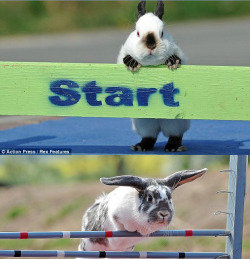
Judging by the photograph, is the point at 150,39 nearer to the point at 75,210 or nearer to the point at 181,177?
the point at 181,177

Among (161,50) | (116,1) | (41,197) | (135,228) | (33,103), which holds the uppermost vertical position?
(116,1)

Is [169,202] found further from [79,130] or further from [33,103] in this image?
[79,130]

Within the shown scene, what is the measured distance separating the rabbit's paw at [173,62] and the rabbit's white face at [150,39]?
1.7 inches

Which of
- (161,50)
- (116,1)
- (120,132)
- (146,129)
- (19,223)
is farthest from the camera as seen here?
(116,1)

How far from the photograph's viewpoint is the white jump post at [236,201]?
3.78 metres

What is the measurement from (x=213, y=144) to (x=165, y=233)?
0.53 meters

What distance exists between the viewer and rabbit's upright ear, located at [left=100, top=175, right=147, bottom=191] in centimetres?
339

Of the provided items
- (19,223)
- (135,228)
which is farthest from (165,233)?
(19,223)

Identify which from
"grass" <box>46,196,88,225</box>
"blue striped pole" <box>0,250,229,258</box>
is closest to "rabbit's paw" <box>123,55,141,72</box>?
"blue striped pole" <box>0,250,229,258</box>

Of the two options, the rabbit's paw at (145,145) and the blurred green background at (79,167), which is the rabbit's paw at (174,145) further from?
the blurred green background at (79,167)

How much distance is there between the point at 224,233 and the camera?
12.6ft

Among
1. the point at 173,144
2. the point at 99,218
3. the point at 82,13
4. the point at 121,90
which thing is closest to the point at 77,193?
the point at 99,218

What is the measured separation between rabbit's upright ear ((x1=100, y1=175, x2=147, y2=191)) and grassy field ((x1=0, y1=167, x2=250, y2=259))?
1709 mm

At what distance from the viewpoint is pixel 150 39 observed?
343cm
